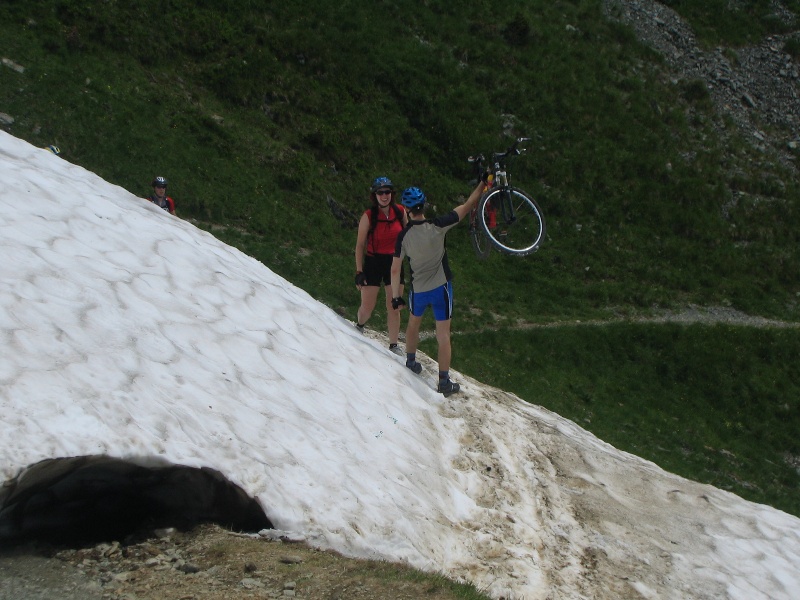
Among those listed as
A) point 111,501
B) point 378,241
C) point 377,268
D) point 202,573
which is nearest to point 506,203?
point 378,241

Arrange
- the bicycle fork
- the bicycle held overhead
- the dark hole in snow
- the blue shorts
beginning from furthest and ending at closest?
the bicycle fork
the bicycle held overhead
the blue shorts
the dark hole in snow

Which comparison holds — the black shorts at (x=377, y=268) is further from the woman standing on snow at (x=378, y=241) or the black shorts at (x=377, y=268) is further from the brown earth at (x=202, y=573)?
the brown earth at (x=202, y=573)

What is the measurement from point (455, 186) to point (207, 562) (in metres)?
24.5

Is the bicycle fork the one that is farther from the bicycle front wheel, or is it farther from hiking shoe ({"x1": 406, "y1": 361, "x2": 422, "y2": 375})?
hiking shoe ({"x1": 406, "y1": 361, "x2": 422, "y2": 375})

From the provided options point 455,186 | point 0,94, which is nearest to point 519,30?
point 455,186

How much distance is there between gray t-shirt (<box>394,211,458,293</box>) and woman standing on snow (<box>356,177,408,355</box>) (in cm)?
66

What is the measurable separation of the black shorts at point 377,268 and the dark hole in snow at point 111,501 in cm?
550

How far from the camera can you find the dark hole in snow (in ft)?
16.9

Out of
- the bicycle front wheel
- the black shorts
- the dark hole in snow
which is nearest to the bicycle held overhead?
the bicycle front wheel

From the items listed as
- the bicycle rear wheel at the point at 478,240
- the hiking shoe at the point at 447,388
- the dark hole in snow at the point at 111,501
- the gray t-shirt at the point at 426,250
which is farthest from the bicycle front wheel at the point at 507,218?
the dark hole in snow at the point at 111,501

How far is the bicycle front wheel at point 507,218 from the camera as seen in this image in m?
11.1

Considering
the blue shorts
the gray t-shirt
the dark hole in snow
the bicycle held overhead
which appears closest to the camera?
the dark hole in snow

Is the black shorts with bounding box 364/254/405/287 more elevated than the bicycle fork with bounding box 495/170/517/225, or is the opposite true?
the bicycle fork with bounding box 495/170/517/225

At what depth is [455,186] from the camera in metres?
28.9
